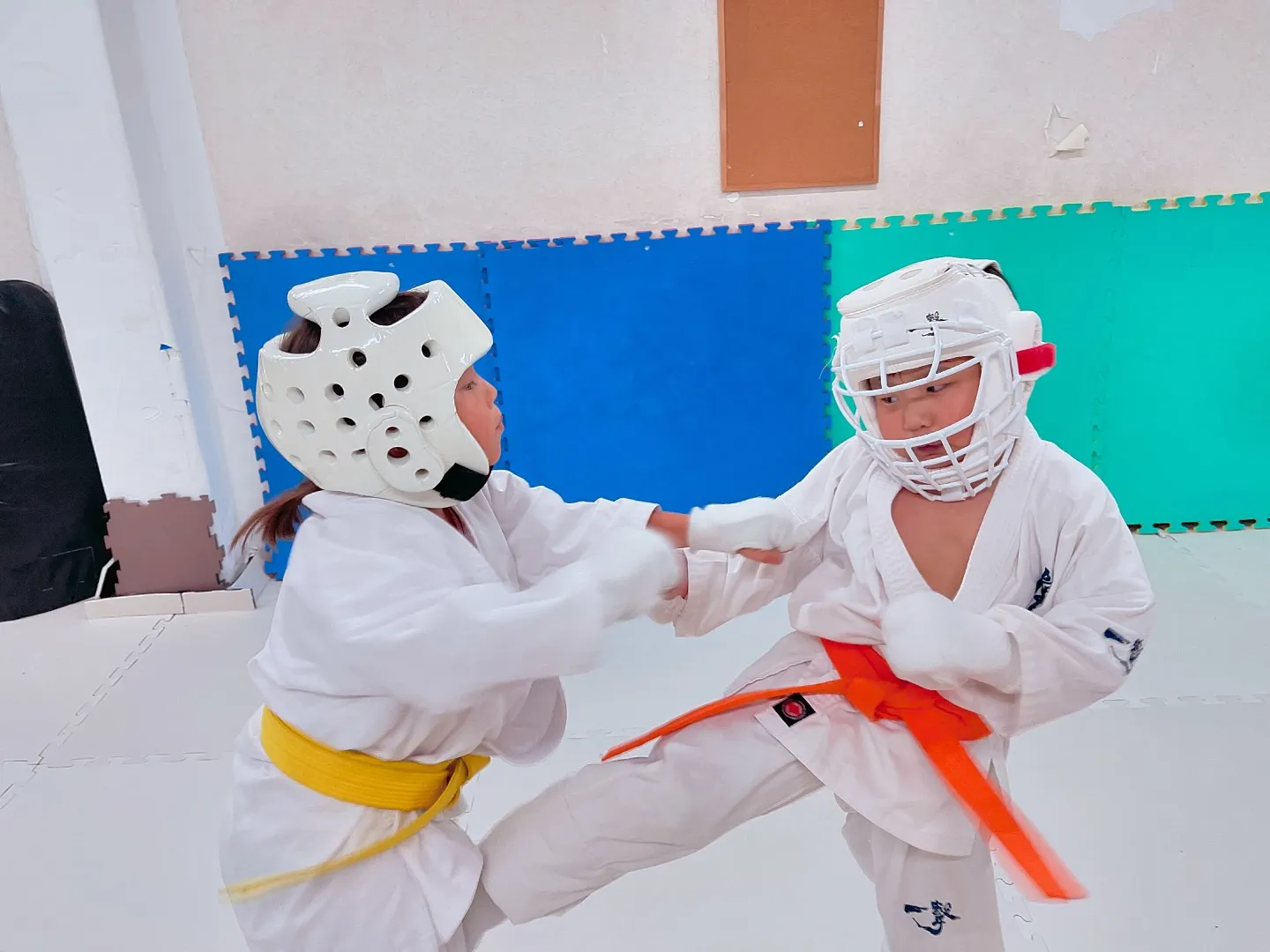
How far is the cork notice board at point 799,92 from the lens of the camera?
3.32 metres

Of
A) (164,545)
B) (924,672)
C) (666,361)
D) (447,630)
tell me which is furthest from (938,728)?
(164,545)

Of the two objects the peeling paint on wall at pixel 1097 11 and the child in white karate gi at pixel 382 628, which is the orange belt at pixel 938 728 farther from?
the peeling paint on wall at pixel 1097 11

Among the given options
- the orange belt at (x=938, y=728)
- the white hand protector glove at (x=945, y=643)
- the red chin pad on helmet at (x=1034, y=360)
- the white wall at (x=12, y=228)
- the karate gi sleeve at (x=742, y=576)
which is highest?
the white wall at (x=12, y=228)

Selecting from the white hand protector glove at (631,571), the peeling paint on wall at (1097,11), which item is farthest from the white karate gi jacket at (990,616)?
the peeling paint on wall at (1097,11)

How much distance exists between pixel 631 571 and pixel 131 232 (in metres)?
3.02

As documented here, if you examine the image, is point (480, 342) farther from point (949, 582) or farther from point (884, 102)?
point (884, 102)

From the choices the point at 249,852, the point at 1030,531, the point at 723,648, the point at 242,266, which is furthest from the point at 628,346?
the point at 249,852

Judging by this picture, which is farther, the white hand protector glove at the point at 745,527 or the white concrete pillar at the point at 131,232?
the white concrete pillar at the point at 131,232

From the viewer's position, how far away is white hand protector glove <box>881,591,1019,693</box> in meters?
1.29

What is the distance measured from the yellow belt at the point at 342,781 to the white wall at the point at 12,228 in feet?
11.0

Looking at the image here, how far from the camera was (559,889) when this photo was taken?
148 cm

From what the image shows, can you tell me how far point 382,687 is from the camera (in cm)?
128

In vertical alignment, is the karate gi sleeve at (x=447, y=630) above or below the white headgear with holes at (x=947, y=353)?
below

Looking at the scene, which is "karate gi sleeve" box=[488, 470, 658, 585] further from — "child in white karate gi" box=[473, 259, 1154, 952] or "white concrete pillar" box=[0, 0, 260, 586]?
"white concrete pillar" box=[0, 0, 260, 586]
